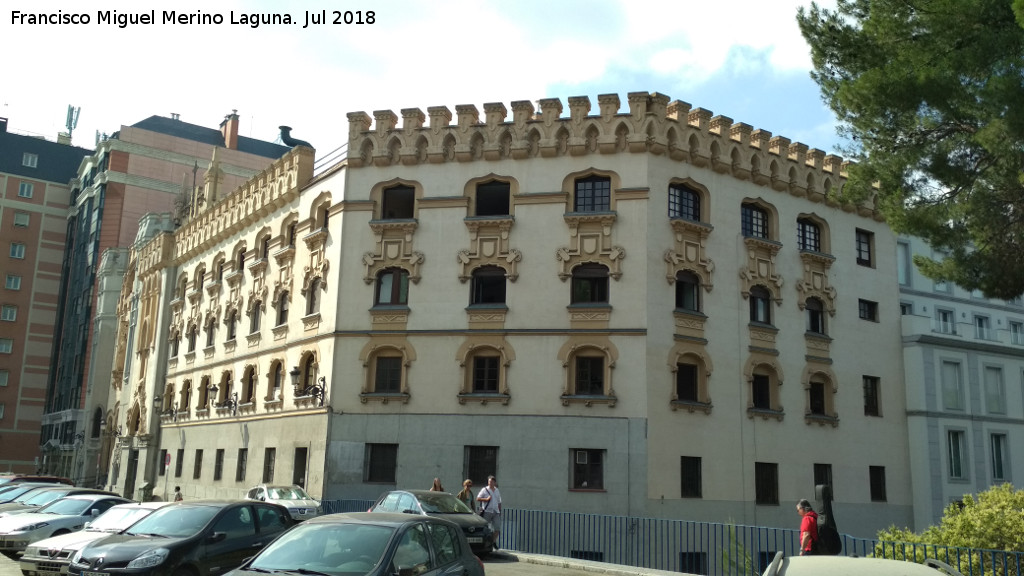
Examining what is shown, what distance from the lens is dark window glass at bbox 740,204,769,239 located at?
32.1 metres

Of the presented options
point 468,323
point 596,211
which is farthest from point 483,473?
point 596,211

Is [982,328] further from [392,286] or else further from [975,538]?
[975,538]

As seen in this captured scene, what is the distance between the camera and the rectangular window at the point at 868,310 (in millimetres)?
34594

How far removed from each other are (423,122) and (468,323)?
26.6 ft

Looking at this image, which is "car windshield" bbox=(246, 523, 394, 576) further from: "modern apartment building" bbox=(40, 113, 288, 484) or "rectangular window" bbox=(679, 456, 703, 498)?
"modern apartment building" bbox=(40, 113, 288, 484)

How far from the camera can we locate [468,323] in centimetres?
2992

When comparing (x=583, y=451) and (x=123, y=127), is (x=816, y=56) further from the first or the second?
(x=123, y=127)

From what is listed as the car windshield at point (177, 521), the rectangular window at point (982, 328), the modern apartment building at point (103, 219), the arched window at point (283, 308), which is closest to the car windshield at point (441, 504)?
the car windshield at point (177, 521)

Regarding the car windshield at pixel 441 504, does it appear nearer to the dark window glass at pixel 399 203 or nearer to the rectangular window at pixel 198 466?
A: the dark window glass at pixel 399 203

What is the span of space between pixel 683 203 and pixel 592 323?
5760 millimetres

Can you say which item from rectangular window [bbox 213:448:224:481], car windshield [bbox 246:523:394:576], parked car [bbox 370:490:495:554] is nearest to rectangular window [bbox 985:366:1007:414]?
parked car [bbox 370:490:495:554]

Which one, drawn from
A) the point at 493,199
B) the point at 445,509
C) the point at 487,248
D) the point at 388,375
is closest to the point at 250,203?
the point at 388,375

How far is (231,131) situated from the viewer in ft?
236

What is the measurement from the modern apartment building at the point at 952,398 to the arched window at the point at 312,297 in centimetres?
2359
